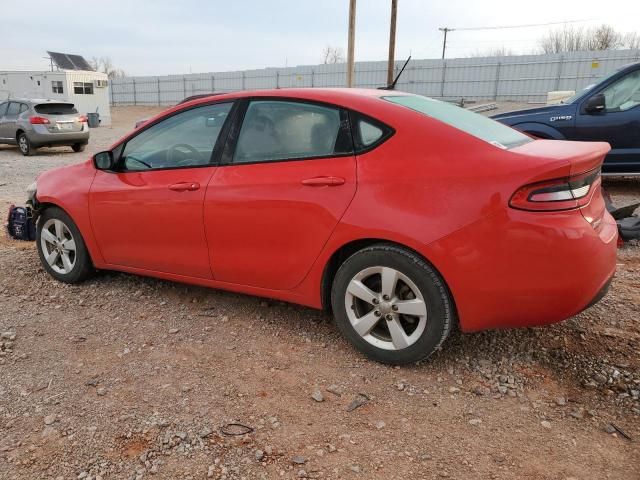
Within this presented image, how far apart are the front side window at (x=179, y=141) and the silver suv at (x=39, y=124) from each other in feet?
43.6

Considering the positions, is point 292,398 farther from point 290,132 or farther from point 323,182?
point 290,132

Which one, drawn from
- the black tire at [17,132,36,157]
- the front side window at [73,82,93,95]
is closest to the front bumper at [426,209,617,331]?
the black tire at [17,132,36,157]

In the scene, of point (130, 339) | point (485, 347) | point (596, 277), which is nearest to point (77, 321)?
point (130, 339)

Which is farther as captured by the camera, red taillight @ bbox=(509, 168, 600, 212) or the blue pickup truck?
the blue pickup truck

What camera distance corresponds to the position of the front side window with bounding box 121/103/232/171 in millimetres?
3566

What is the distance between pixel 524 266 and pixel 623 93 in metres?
6.02

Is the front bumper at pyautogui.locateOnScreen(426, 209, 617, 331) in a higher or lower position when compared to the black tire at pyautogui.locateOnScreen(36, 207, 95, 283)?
higher

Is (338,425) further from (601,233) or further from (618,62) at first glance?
(618,62)

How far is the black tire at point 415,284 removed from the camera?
2.76 m

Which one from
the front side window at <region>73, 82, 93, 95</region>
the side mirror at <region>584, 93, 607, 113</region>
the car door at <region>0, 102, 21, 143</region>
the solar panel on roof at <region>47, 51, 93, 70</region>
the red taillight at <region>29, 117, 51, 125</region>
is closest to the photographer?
the side mirror at <region>584, 93, 607, 113</region>

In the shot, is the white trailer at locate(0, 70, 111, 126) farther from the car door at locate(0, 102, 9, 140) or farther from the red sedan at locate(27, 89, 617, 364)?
the red sedan at locate(27, 89, 617, 364)

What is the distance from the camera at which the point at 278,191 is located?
3.13 metres

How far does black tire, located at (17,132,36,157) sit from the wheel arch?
14966mm

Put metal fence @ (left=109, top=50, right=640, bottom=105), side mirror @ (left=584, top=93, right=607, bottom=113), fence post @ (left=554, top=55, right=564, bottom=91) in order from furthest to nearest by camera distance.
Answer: fence post @ (left=554, top=55, right=564, bottom=91)
metal fence @ (left=109, top=50, right=640, bottom=105)
side mirror @ (left=584, top=93, right=607, bottom=113)
